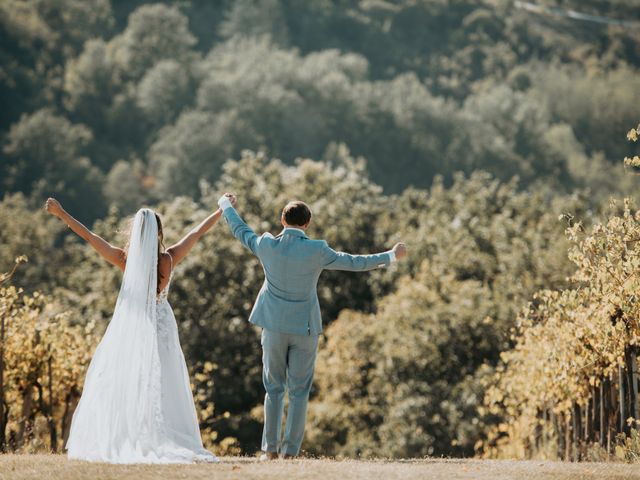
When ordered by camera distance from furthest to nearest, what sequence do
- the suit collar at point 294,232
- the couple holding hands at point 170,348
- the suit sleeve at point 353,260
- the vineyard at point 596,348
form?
1. the vineyard at point 596,348
2. the suit collar at point 294,232
3. the couple holding hands at point 170,348
4. the suit sleeve at point 353,260

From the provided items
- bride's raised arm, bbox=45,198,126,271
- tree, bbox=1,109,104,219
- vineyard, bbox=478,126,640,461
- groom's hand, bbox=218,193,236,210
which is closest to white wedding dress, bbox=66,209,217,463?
bride's raised arm, bbox=45,198,126,271

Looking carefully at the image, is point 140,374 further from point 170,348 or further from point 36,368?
point 36,368


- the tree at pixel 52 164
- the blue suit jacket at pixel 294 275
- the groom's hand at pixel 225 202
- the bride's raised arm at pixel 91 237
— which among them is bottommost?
the blue suit jacket at pixel 294 275

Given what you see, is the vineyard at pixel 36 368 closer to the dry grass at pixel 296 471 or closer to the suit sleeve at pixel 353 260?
the dry grass at pixel 296 471

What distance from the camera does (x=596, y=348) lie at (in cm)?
1198

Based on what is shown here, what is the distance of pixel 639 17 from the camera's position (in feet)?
498

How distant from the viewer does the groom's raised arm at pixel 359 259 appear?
8.84 meters

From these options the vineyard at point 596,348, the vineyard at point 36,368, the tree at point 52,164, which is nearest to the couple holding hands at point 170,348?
the vineyard at point 596,348

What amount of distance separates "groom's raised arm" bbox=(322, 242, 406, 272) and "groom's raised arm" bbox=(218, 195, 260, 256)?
2.06 feet

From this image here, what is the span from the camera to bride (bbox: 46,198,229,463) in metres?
9.10

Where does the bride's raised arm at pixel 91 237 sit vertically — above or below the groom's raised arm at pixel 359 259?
above

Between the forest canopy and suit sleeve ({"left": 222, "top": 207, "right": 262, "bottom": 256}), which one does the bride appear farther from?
the forest canopy

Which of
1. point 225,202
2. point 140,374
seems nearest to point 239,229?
point 225,202

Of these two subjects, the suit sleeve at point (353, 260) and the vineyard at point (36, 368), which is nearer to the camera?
the suit sleeve at point (353, 260)
